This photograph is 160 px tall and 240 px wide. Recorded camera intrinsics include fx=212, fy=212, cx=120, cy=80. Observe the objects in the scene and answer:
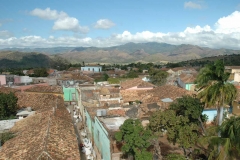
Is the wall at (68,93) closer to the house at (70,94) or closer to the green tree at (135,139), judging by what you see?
the house at (70,94)

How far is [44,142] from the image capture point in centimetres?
1251

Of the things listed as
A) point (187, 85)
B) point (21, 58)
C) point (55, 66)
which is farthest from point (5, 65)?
point (187, 85)

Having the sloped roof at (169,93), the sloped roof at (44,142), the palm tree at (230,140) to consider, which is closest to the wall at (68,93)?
the sloped roof at (169,93)

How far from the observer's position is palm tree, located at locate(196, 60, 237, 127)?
12.3 meters

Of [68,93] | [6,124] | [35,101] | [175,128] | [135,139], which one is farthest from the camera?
[68,93]

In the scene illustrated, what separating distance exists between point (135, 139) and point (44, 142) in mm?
5638

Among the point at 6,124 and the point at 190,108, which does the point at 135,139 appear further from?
the point at 6,124

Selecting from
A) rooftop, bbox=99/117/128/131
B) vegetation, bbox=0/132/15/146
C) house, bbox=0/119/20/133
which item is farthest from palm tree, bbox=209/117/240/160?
house, bbox=0/119/20/133

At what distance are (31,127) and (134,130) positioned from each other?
934cm

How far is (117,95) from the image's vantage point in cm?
2539

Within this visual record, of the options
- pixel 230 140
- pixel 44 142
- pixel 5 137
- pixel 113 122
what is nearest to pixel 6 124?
pixel 5 137

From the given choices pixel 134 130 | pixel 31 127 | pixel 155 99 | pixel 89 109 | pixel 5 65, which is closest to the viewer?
pixel 134 130

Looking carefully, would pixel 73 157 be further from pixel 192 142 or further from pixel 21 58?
pixel 21 58

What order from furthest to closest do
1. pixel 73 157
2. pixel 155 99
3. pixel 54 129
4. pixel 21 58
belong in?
Answer: 1. pixel 21 58
2. pixel 155 99
3. pixel 54 129
4. pixel 73 157
